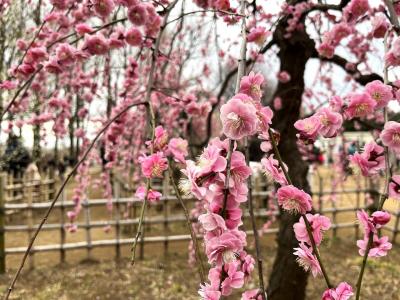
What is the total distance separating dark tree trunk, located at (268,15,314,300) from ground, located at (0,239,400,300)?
0.88m

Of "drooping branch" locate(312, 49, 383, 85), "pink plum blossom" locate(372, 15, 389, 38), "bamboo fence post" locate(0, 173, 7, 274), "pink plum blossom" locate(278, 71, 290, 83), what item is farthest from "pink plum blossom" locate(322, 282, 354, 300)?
"bamboo fence post" locate(0, 173, 7, 274)

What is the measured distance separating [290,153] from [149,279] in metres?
2.41

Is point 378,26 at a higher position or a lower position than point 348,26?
lower

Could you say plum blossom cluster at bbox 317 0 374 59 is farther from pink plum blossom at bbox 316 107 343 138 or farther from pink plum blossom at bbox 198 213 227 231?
pink plum blossom at bbox 198 213 227 231

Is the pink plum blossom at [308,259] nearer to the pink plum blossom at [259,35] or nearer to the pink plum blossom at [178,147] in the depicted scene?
the pink plum blossom at [178,147]

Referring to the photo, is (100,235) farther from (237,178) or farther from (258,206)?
(237,178)

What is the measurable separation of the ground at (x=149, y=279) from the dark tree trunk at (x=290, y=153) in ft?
2.90

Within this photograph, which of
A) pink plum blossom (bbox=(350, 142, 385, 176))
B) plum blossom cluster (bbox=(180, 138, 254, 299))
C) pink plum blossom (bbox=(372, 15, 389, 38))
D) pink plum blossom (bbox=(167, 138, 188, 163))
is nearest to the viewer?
plum blossom cluster (bbox=(180, 138, 254, 299))

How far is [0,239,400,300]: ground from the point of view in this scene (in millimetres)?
4555

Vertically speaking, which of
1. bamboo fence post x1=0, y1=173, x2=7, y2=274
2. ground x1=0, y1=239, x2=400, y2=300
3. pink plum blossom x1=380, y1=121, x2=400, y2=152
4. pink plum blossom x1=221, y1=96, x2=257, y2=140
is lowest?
ground x1=0, y1=239, x2=400, y2=300

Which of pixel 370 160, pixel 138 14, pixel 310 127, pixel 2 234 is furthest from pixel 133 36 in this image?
pixel 2 234

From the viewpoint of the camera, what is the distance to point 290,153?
3.74 meters

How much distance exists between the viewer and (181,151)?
4.39 ft

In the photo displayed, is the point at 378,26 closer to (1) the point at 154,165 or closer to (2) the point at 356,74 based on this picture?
(1) the point at 154,165
